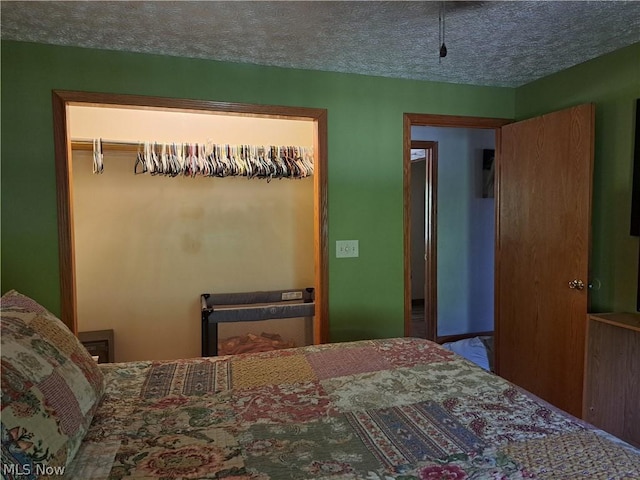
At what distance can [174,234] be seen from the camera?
367 cm

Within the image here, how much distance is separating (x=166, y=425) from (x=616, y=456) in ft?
3.70

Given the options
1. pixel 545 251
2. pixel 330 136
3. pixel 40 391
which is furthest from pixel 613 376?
pixel 40 391

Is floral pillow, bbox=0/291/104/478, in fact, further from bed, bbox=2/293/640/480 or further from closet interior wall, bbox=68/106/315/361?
closet interior wall, bbox=68/106/315/361

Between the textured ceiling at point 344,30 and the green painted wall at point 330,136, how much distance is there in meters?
0.10

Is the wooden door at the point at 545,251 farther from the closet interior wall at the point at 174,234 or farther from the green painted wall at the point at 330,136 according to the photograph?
the closet interior wall at the point at 174,234

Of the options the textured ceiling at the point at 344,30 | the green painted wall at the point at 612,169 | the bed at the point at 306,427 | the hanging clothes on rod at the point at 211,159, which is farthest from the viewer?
the hanging clothes on rod at the point at 211,159

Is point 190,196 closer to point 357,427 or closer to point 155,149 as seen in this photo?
point 155,149

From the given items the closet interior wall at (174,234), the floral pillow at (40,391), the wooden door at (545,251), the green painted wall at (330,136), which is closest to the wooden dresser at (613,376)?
the wooden door at (545,251)

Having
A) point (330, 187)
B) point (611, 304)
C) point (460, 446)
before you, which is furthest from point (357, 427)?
point (611, 304)

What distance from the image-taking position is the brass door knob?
246cm

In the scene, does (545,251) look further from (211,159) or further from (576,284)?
(211,159)

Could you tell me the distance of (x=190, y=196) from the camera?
12.1 ft

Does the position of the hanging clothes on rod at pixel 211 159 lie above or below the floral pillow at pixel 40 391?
above

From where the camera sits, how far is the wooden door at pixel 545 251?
247 centimetres
